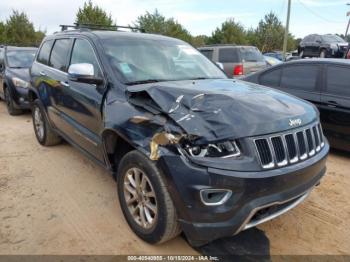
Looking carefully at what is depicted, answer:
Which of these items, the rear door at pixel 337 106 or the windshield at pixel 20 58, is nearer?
the rear door at pixel 337 106

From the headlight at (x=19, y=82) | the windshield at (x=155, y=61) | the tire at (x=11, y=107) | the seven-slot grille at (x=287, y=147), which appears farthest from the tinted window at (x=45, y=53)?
the seven-slot grille at (x=287, y=147)

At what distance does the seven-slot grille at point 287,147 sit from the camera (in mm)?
2582

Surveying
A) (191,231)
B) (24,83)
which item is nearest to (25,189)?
(191,231)

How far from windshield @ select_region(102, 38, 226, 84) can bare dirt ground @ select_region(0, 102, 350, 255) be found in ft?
4.83

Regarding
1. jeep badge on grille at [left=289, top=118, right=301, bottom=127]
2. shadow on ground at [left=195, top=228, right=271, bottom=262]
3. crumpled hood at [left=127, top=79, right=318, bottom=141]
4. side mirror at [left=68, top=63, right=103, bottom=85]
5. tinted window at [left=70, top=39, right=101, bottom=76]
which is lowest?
shadow on ground at [left=195, top=228, right=271, bottom=262]

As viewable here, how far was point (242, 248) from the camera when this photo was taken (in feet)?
9.95

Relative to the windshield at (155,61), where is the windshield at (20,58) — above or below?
below

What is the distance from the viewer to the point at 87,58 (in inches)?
157

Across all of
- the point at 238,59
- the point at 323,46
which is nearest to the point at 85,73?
the point at 238,59

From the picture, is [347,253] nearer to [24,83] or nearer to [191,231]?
[191,231]

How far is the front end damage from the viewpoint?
2.47 m

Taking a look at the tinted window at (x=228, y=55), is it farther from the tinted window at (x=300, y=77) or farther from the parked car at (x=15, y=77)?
the parked car at (x=15, y=77)

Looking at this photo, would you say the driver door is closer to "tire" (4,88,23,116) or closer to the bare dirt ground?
the bare dirt ground

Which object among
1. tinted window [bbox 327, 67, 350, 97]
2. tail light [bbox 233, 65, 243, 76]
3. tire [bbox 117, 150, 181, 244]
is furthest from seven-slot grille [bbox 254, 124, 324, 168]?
tail light [bbox 233, 65, 243, 76]
